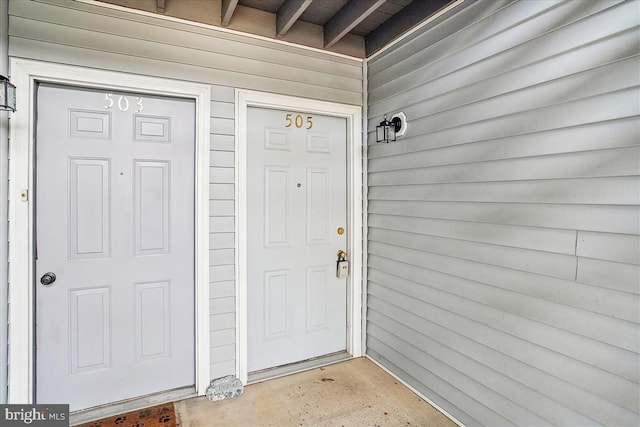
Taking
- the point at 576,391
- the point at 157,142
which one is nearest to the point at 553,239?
the point at 576,391

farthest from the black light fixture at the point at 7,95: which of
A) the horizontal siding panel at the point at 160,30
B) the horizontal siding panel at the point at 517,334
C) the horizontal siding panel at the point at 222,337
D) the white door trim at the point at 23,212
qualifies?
the horizontal siding panel at the point at 517,334

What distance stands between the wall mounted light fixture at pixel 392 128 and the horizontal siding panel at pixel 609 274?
1.38m

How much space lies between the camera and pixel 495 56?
1718mm

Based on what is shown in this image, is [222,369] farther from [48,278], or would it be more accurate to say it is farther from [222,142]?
[222,142]

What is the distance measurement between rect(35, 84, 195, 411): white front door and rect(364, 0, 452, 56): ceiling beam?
157 centimetres

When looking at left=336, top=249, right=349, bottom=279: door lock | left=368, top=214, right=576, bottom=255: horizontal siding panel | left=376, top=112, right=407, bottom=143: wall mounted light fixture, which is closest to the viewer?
left=368, top=214, right=576, bottom=255: horizontal siding panel

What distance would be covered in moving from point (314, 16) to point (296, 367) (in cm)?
271

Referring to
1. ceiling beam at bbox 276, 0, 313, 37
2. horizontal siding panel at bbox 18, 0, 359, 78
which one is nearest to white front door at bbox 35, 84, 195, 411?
horizontal siding panel at bbox 18, 0, 359, 78

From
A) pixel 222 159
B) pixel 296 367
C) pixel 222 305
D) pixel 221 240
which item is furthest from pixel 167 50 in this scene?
pixel 296 367

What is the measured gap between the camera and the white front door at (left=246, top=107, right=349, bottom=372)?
246 centimetres

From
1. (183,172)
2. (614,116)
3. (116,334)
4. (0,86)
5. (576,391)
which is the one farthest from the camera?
(183,172)

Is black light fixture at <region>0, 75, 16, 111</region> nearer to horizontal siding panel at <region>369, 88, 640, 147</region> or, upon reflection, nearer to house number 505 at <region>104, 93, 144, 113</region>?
house number 505 at <region>104, 93, 144, 113</region>

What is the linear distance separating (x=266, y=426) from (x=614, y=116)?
233 cm

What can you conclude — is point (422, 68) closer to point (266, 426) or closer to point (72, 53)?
point (72, 53)
